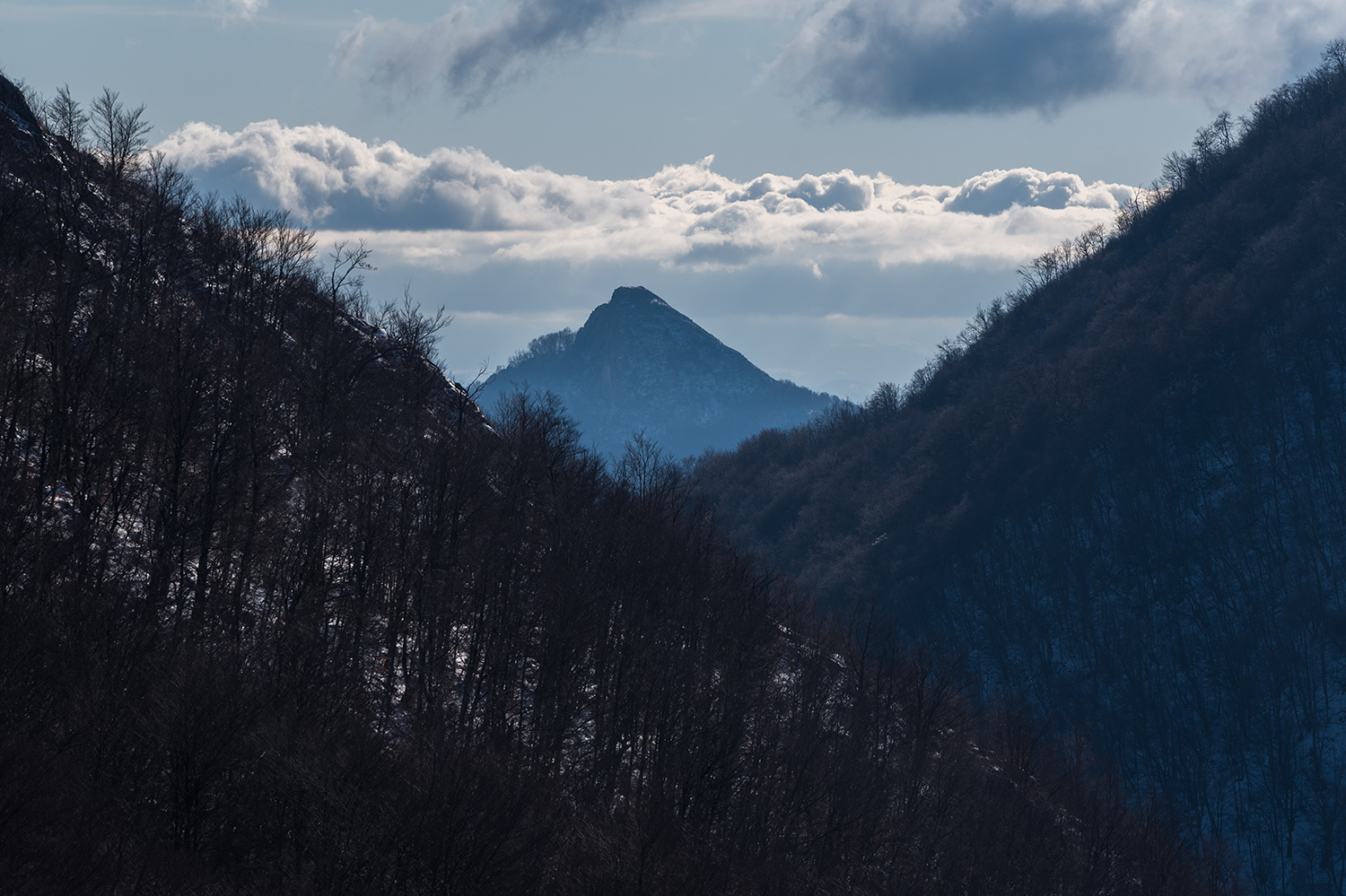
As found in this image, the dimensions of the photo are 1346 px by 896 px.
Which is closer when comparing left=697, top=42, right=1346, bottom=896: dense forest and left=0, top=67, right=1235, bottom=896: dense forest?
left=0, top=67, right=1235, bottom=896: dense forest

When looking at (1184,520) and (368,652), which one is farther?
(1184,520)

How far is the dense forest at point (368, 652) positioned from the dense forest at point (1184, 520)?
90.3 ft

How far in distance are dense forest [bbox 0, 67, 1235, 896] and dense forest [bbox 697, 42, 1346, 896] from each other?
27528 millimetres

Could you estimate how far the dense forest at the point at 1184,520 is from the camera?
110438 mm

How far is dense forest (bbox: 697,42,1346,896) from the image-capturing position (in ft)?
362

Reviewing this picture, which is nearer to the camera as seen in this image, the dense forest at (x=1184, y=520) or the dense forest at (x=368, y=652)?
the dense forest at (x=368, y=652)

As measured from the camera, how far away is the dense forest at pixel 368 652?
2722 centimetres

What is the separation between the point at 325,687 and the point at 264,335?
3872 cm

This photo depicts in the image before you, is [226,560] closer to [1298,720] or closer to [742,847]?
[742,847]

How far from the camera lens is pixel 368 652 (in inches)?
1932

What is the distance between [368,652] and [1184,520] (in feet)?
376

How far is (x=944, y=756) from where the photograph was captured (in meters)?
77.6

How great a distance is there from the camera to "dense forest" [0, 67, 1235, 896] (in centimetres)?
2722

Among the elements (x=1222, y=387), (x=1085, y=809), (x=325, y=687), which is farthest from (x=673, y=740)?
(x=1222, y=387)
